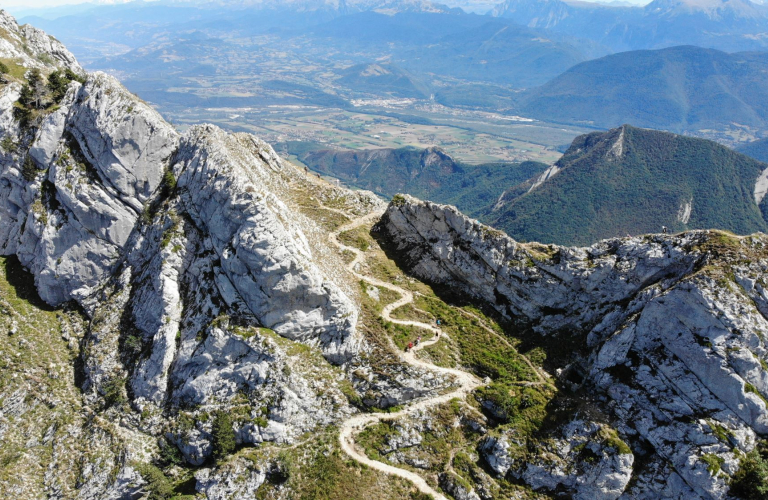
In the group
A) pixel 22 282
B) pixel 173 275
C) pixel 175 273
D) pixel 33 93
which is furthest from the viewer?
pixel 33 93

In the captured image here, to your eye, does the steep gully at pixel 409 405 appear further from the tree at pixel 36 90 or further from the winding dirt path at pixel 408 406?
the tree at pixel 36 90

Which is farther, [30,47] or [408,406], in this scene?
[30,47]

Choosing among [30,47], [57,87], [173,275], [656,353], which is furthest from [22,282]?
[656,353]

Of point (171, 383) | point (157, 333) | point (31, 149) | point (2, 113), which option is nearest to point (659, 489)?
point (171, 383)

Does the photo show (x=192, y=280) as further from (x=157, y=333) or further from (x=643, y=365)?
(x=643, y=365)

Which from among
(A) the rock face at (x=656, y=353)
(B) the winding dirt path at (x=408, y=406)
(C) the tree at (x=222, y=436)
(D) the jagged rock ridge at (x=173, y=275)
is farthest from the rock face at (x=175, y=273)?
(A) the rock face at (x=656, y=353)

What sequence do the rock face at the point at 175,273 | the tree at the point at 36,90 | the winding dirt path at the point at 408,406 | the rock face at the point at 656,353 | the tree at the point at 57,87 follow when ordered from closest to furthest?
the rock face at the point at 656,353
the winding dirt path at the point at 408,406
the rock face at the point at 175,273
the tree at the point at 36,90
the tree at the point at 57,87

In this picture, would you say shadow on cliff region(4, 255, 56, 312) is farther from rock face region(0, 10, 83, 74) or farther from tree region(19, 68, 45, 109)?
rock face region(0, 10, 83, 74)

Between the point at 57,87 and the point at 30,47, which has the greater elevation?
the point at 30,47

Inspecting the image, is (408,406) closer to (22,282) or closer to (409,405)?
(409,405)
